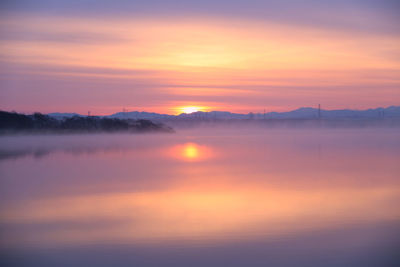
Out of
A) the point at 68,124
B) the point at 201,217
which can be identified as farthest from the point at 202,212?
the point at 68,124

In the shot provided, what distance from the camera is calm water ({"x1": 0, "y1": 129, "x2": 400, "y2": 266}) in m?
5.14

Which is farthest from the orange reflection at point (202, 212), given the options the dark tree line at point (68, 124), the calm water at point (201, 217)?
the dark tree line at point (68, 124)

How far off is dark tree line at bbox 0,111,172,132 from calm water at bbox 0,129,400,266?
1671 cm

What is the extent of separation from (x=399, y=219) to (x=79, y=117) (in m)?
30.1

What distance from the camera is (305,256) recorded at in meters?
5.07

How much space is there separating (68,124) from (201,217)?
27817mm

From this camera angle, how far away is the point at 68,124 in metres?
32.9

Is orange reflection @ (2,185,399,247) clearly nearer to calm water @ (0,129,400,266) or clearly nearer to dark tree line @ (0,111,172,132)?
calm water @ (0,129,400,266)

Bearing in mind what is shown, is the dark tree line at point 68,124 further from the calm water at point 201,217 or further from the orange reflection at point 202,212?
the orange reflection at point 202,212

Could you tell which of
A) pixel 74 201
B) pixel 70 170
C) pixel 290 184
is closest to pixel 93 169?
pixel 70 170

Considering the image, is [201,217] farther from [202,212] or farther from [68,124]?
[68,124]

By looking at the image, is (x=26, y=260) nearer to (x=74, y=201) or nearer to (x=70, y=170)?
(x=74, y=201)

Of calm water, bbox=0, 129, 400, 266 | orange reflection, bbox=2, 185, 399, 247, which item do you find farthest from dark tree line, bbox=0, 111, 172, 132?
orange reflection, bbox=2, 185, 399, 247

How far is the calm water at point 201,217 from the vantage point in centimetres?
514
